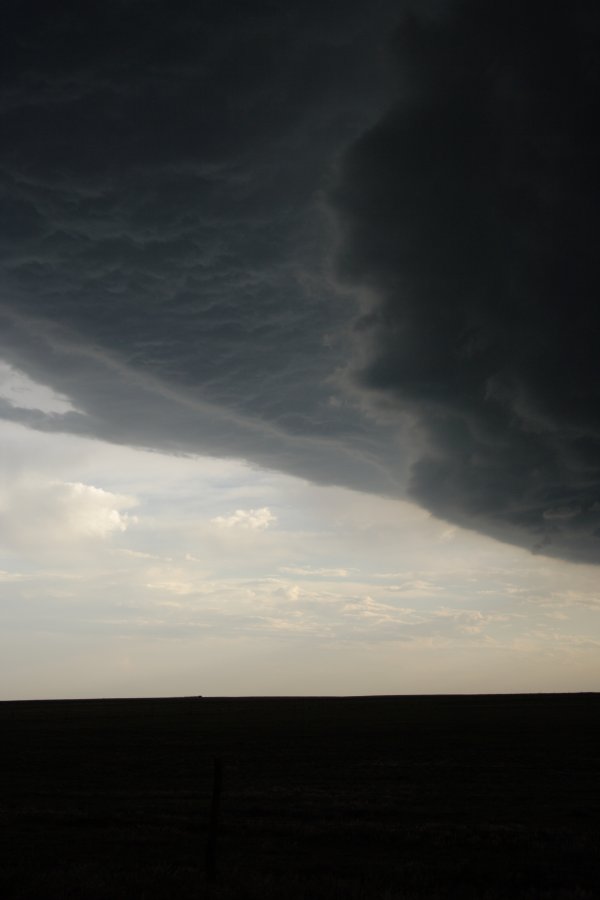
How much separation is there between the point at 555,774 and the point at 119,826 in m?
21.1

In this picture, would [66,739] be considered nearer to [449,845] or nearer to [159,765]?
[159,765]

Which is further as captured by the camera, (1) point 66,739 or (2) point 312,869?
(1) point 66,739

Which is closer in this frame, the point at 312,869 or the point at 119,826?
the point at 312,869

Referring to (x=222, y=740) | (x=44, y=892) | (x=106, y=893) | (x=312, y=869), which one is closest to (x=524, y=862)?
(x=312, y=869)

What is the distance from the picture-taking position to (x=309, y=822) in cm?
1953

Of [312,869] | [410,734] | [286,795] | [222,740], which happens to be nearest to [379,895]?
[312,869]

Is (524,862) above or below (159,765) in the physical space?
above

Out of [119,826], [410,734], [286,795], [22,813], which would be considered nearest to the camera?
[119,826]

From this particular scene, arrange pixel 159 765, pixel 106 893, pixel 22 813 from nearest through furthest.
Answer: pixel 106 893 < pixel 22 813 < pixel 159 765

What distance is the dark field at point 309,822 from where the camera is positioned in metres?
12.1

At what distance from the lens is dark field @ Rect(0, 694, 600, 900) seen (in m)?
12.1

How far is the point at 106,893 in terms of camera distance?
1106 centimetres

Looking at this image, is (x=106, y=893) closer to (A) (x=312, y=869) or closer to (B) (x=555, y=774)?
(A) (x=312, y=869)

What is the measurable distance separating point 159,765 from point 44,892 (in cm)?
2716
